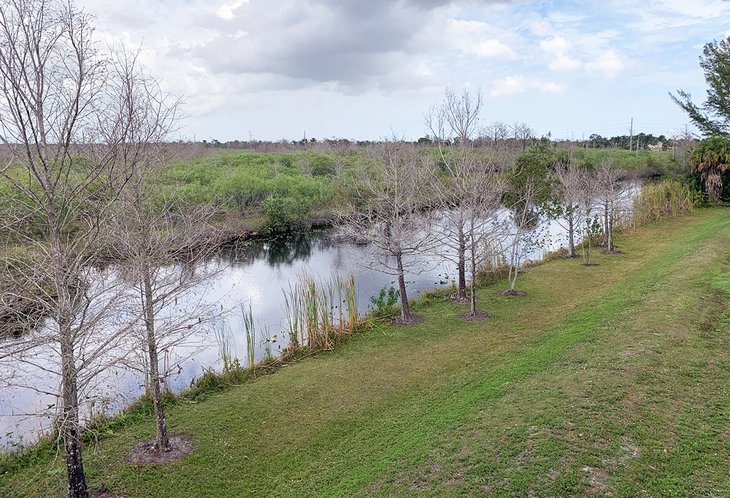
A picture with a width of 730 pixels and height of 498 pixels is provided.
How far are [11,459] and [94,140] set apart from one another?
16.2 feet

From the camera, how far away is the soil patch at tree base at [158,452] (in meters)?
7.13

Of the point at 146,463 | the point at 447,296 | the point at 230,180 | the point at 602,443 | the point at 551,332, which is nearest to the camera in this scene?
the point at 602,443

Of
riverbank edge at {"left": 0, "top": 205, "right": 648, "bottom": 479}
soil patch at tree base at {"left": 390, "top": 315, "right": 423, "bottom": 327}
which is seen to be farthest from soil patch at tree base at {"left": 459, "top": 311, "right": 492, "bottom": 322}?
riverbank edge at {"left": 0, "top": 205, "right": 648, "bottom": 479}

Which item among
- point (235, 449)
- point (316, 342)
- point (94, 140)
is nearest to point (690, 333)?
point (316, 342)

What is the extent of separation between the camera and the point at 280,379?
32.2ft

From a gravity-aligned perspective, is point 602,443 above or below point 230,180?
below

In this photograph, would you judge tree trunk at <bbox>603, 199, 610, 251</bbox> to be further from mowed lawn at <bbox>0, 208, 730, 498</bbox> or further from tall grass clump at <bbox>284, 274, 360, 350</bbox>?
tall grass clump at <bbox>284, 274, 360, 350</bbox>

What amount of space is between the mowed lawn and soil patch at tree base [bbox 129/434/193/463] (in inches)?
6.6

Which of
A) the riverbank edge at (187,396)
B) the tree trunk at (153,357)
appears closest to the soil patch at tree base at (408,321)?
the riverbank edge at (187,396)

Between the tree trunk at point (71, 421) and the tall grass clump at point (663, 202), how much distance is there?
2438cm

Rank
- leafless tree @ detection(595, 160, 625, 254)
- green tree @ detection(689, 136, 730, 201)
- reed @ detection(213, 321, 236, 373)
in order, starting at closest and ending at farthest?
reed @ detection(213, 321, 236, 373)
leafless tree @ detection(595, 160, 625, 254)
green tree @ detection(689, 136, 730, 201)

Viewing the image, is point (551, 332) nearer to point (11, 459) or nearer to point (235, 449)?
point (235, 449)

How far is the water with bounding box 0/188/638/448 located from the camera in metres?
8.95

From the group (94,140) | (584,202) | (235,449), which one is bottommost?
(235,449)
